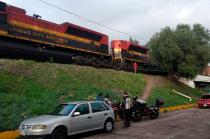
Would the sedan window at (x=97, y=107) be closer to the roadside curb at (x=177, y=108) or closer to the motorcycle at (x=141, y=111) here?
the motorcycle at (x=141, y=111)

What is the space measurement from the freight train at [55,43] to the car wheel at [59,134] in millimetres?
10270

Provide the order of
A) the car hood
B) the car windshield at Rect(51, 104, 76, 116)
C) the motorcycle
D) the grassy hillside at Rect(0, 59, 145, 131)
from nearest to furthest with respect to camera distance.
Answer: the car hood → the car windshield at Rect(51, 104, 76, 116) → the grassy hillside at Rect(0, 59, 145, 131) → the motorcycle

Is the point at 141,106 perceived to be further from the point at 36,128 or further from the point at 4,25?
the point at 4,25

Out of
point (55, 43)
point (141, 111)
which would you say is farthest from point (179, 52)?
point (141, 111)

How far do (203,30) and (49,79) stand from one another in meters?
31.3

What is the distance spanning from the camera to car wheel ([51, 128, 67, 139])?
1057 cm

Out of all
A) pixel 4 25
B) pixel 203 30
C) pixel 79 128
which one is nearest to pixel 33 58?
pixel 4 25

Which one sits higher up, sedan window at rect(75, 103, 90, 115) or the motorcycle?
sedan window at rect(75, 103, 90, 115)

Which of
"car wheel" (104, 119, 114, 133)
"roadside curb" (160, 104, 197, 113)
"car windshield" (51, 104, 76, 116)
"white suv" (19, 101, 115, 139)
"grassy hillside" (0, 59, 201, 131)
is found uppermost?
"grassy hillside" (0, 59, 201, 131)

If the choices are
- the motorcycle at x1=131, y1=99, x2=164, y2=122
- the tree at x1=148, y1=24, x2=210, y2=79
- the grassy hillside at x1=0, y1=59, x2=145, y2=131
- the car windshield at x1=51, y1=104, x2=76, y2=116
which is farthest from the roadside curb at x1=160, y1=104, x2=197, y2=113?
the car windshield at x1=51, y1=104, x2=76, y2=116

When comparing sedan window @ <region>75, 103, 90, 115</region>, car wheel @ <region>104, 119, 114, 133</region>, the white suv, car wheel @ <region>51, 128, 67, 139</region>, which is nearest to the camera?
the white suv

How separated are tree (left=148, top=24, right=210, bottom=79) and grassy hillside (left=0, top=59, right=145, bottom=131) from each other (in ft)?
35.7

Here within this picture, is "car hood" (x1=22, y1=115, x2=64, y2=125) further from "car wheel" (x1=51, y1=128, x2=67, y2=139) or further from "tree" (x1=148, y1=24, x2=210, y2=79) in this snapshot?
"tree" (x1=148, y1=24, x2=210, y2=79)

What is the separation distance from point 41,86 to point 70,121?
7.42 metres
